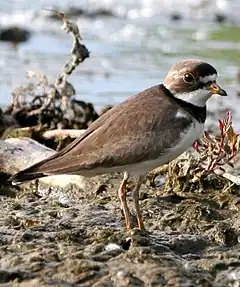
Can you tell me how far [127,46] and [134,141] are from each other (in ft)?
27.5

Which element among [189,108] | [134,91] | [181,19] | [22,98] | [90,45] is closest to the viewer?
[189,108]

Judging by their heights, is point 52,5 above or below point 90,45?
above

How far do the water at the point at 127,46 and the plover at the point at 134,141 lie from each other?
4119 millimetres

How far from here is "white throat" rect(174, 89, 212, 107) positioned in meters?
6.66

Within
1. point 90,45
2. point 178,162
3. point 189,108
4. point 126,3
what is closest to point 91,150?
point 189,108

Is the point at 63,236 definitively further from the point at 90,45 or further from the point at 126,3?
the point at 126,3

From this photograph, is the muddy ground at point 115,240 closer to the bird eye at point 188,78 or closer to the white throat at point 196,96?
the white throat at point 196,96

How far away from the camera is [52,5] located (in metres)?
18.4

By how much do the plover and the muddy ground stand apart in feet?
1.19

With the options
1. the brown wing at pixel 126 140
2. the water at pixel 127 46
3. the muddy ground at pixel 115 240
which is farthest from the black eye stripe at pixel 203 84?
the water at pixel 127 46

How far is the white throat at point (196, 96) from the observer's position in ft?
21.9

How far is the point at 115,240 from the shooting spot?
5965 millimetres

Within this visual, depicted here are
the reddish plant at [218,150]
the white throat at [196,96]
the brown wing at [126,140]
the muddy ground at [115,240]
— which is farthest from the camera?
the reddish plant at [218,150]

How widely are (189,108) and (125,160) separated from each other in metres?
0.57
